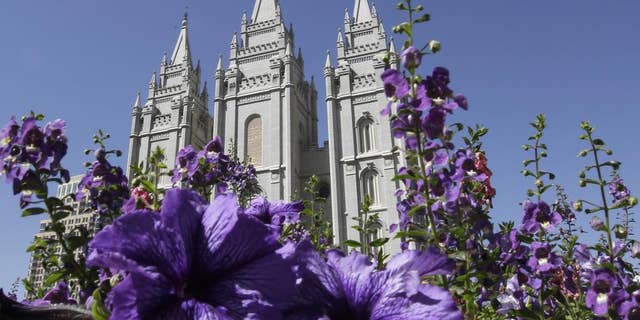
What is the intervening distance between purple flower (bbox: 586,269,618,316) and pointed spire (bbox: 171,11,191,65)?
135 ft

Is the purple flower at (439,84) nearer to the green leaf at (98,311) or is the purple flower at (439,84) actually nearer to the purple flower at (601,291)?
the purple flower at (601,291)

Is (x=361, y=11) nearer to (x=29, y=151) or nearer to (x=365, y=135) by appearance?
(x=365, y=135)

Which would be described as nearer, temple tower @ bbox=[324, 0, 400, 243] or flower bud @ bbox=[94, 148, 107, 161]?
flower bud @ bbox=[94, 148, 107, 161]

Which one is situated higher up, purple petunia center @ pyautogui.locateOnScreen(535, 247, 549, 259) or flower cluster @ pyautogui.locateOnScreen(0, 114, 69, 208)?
flower cluster @ pyautogui.locateOnScreen(0, 114, 69, 208)

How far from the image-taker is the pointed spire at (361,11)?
36.0 m

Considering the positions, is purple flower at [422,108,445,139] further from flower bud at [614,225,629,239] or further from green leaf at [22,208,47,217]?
green leaf at [22,208,47,217]

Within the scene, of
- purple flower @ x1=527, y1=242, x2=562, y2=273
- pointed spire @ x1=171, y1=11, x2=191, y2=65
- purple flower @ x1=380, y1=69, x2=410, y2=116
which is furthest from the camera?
pointed spire @ x1=171, y1=11, x2=191, y2=65

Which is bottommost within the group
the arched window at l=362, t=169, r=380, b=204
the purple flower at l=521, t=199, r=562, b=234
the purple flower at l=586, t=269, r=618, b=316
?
the purple flower at l=586, t=269, r=618, b=316

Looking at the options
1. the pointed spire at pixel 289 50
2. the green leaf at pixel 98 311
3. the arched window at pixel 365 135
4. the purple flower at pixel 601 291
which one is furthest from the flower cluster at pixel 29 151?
the pointed spire at pixel 289 50

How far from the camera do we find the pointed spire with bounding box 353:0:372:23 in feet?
118

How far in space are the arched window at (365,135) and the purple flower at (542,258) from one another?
95.0ft

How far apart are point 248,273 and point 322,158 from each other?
3237cm

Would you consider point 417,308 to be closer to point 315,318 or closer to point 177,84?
point 315,318

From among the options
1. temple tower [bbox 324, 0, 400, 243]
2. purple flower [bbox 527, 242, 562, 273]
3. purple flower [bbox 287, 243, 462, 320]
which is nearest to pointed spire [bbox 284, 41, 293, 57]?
temple tower [bbox 324, 0, 400, 243]
